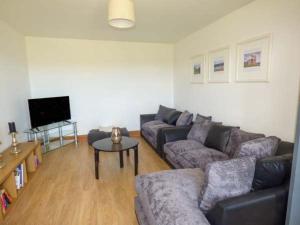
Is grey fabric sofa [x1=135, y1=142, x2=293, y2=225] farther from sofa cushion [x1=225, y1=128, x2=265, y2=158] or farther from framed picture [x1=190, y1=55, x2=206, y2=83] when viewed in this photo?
framed picture [x1=190, y1=55, x2=206, y2=83]

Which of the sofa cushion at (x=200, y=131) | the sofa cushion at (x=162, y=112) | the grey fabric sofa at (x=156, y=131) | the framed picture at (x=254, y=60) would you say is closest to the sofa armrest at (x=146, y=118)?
the grey fabric sofa at (x=156, y=131)

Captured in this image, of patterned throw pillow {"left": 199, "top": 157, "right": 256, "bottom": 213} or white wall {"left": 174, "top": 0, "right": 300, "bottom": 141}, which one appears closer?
patterned throw pillow {"left": 199, "top": 157, "right": 256, "bottom": 213}

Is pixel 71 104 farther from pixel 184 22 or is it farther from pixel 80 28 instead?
pixel 184 22

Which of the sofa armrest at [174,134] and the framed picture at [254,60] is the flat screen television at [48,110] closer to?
the sofa armrest at [174,134]

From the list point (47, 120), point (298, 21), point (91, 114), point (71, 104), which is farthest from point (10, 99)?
point (298, 21)

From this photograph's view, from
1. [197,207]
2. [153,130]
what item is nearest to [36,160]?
[153,130]

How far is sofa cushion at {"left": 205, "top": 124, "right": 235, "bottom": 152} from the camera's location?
106 inches

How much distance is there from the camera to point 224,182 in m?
1.39

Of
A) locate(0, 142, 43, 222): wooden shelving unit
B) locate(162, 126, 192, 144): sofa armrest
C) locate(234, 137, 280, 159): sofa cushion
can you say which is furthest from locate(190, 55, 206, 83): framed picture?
locate(0, 142, 43, 222): wooden shelving unit

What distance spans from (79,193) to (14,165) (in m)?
0.89

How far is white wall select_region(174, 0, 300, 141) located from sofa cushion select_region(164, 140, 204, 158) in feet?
2.39

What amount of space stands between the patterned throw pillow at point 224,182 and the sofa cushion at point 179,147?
4.76ft

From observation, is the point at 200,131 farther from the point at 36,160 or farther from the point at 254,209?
the point at 36,160

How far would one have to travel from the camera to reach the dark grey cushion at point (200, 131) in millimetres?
3100
